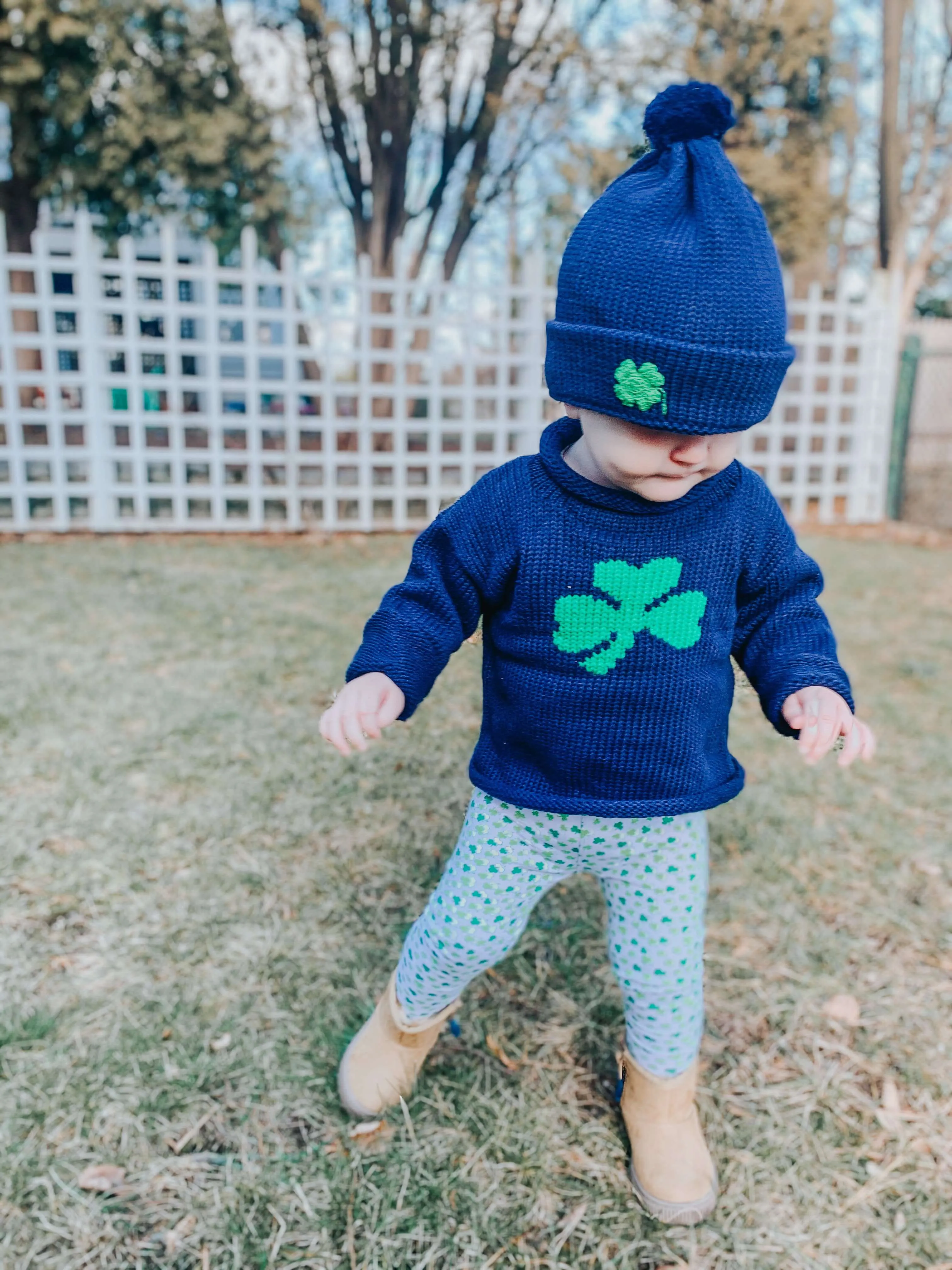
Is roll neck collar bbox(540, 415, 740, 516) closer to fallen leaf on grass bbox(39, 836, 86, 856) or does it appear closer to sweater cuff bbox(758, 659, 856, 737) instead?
sweater cuff bbox(758, 659, 856, 737)

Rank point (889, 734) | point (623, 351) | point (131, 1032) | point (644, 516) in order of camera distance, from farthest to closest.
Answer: point (889, 734)
point (131, 1032)
point (644, 516)
point (623, 351)

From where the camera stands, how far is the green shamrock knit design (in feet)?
4.24

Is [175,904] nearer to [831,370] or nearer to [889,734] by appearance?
[889,734]

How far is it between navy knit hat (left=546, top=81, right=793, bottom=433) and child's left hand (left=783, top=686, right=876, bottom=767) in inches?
14.1

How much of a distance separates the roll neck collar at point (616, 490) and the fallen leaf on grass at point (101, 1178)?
1137mm

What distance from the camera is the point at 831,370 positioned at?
835 cm

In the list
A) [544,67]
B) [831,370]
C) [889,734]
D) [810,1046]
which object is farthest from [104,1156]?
[544,67]

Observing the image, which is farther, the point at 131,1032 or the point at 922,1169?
the point at 131,1032

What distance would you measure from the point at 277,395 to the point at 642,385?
22.8ft

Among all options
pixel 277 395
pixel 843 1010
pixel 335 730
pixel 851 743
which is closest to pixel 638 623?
pixel 851 743

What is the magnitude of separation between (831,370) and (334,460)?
164 inches

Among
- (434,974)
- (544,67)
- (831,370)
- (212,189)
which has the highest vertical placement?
(544,67)

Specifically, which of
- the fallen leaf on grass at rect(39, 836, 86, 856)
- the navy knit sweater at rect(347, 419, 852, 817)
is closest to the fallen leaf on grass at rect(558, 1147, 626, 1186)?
the navy knit sweater at rect(347, 419, 852, 817)

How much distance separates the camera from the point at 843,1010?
184 centimetres
